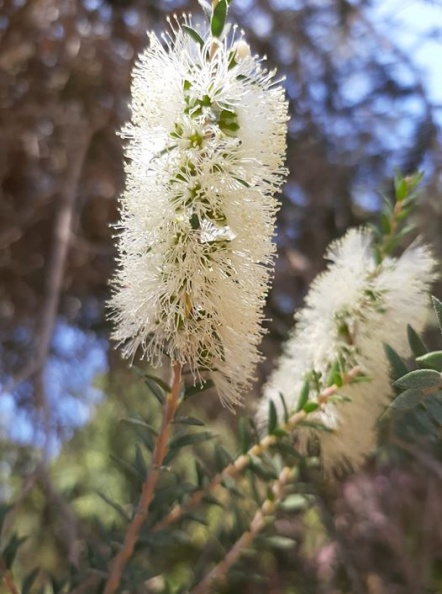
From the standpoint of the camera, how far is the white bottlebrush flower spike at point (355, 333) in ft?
3.35

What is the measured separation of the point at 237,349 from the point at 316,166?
1.22 m

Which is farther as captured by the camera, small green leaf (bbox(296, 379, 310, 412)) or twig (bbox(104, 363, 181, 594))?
small green leaf (bbox(296, 379, 310, 412))

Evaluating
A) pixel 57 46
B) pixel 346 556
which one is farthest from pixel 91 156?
pixel 346 556

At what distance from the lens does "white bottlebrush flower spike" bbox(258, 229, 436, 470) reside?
40.3 inches

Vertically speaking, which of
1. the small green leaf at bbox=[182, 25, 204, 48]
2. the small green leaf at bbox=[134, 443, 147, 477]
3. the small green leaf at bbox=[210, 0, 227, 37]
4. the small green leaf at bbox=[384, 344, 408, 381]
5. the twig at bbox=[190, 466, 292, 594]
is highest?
the small green leaf at bbox=[182, 25, 204, 48]

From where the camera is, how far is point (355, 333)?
104 cm

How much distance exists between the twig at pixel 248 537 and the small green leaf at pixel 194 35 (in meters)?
0.67

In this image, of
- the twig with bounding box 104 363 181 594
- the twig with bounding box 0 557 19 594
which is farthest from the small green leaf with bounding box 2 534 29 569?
the twig with bounding box 104 363 181 594

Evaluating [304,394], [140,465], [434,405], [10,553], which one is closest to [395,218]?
[304,394]

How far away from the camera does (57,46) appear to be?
2203 millimetres

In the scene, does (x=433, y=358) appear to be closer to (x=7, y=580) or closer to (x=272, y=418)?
(x=272, y=418)

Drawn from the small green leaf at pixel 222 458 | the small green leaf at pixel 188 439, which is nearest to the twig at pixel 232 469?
the small green leaf at pixel 222 458

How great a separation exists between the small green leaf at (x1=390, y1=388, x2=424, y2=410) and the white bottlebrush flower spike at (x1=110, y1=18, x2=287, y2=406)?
0.19 metres

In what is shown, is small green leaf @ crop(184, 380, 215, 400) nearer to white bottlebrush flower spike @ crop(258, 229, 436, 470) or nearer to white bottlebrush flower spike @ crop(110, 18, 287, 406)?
white bottlebrush flower spike @ crop(110, 18, 287, 406)
